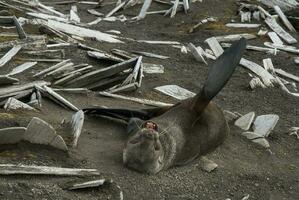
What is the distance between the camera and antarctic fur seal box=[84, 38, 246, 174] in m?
7.71

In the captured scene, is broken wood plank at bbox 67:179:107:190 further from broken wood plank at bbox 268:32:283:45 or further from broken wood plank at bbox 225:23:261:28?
broken wood plank at bbox 225:23:261:28

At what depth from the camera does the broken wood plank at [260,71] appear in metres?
14.2

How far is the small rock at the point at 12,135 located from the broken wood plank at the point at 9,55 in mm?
4270

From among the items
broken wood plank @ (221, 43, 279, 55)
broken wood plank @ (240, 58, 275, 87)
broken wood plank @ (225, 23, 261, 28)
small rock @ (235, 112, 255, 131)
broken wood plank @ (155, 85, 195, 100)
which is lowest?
broken wood plank @ (225, 23, 261, 28)

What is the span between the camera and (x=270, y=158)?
962cm

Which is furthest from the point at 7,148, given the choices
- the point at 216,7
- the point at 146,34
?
the point at 216,7

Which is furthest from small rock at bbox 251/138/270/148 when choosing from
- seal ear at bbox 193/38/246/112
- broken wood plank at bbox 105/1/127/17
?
broken wood plank at bbox 105/1/127/17

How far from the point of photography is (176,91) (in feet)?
40.9

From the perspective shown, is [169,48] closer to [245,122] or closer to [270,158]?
[245,122]

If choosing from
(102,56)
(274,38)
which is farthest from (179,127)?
(274,38)

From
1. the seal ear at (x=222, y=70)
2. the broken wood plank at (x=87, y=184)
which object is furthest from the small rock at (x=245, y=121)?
the broken wood plank at (x=87, y=184)

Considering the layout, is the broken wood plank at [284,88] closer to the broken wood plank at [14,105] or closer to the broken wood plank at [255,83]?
the broken wood plank at [255,83]

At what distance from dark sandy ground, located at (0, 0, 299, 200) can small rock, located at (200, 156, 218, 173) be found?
0.24 feet

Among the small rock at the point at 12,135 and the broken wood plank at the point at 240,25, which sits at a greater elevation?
the small rock at the point at 12,135
